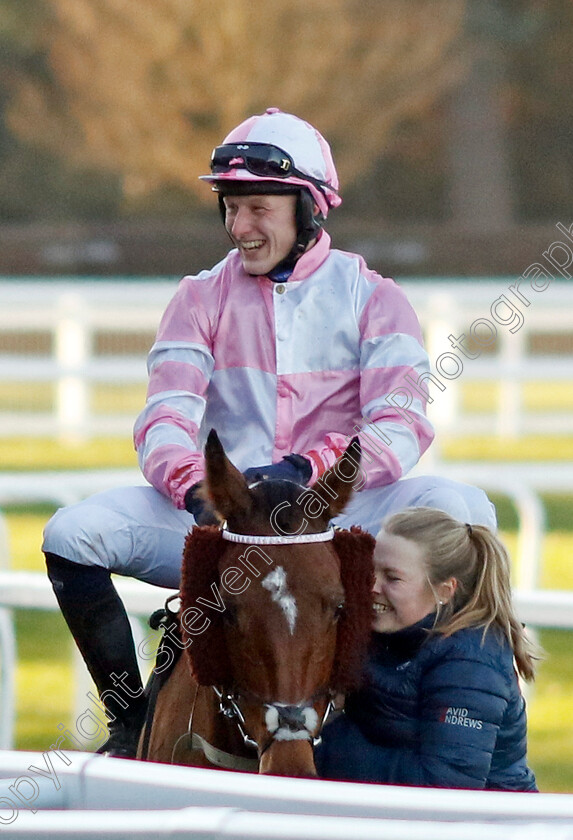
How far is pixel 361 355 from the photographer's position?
3.34m

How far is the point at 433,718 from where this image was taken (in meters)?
2.80

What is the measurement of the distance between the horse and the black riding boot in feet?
1.45

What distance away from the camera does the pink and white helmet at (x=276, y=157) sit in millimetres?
3203

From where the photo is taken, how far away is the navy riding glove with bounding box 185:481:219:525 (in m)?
2.89

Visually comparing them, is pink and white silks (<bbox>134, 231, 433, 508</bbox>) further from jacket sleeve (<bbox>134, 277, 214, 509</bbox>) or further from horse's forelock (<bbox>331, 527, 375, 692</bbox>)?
horse's forelock (<bbox>331, 527, 375, 692</bbox>)

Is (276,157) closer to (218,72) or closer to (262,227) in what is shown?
(262,227)

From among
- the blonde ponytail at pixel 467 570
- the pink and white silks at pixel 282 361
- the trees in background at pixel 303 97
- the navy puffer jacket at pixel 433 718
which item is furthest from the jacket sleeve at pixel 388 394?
the trees in background at pixel 303 97

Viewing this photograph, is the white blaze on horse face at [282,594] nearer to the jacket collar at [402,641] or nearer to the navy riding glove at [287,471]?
the navy riding glove at [287,471]

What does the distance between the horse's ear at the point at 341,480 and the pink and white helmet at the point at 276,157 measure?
784mm

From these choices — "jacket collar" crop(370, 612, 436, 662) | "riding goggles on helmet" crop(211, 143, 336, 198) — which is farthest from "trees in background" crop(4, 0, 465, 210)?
"jacket collar" crop(370, 612, 436, 662)

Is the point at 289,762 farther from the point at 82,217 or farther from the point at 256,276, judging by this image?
the point at 82,217

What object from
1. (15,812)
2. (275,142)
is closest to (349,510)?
(275,142)

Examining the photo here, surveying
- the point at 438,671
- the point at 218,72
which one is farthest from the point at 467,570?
the point at 218,72

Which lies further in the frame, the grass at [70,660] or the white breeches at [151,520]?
the grass at [70,660]
